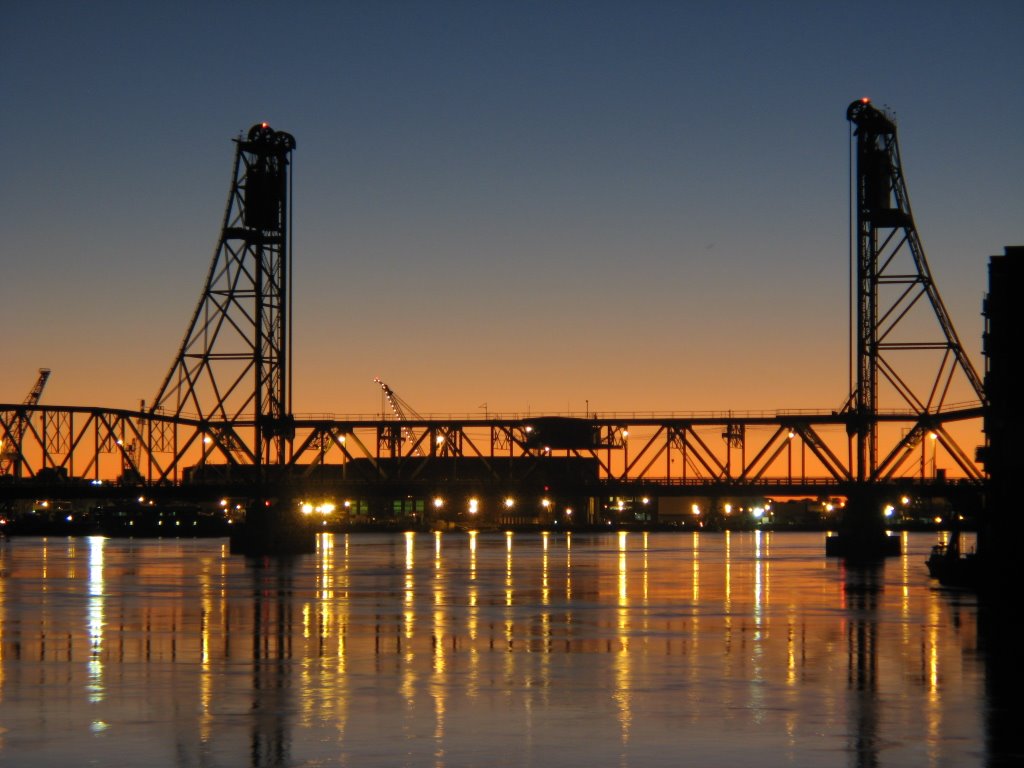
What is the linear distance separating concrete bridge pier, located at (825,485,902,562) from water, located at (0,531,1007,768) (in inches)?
1765

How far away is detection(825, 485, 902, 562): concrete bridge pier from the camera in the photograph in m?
99.2

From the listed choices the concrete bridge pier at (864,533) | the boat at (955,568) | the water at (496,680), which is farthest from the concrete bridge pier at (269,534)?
the boat at (955,568)

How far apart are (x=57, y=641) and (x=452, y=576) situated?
37689 millimetres

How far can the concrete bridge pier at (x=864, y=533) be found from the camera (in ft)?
325

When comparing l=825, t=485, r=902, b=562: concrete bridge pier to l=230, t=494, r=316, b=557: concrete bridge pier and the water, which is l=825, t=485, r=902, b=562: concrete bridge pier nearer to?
l=230, t=494, r=316, b=557: concrete bridge pier

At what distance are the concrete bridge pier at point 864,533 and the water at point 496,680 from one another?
4482cm

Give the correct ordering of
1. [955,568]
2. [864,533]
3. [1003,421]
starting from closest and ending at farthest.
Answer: [1003,421]
[955,568]
[864,533]

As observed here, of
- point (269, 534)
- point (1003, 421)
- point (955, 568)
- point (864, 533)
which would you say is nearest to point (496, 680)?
point (1003, 421)

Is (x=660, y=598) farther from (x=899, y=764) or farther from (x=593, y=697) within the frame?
(x=899, y=764)

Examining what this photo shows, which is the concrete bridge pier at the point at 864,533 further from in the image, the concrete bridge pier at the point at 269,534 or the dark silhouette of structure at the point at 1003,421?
the concrete bridge pier at the point at 269,534

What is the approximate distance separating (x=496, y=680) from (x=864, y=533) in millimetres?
76069

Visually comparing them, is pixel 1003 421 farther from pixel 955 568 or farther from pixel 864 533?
pixel 864 533

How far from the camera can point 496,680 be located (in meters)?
27.9

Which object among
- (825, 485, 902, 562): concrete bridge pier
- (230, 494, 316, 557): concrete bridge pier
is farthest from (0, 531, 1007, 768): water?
(230, 494, 316, 557): concrete bridge pier
